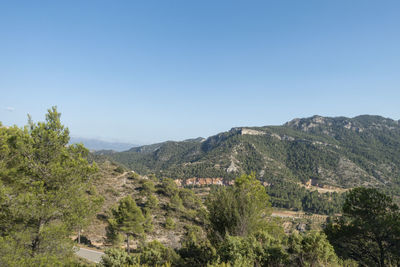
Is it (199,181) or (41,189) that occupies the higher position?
(41,189)

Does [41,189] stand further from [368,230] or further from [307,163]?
[307,163]

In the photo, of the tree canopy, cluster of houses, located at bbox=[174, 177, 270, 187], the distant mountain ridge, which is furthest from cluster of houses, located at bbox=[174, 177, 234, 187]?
the tree canopy

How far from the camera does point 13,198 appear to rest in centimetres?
890

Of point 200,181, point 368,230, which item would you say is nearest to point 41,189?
point 368,230

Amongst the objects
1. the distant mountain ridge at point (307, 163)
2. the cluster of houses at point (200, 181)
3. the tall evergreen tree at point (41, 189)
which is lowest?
the cluster of houses at point (200, 181)

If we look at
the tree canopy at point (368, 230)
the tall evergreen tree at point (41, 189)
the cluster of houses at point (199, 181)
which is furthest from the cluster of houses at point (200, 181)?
the tall evergreen tree at point (41, 189)

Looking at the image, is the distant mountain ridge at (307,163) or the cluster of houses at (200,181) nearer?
the cluster of houses at (200,181)

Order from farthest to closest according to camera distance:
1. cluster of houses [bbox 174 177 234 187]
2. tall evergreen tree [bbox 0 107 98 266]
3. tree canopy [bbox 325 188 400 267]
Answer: cluster of houses [bbox 174 177 234 187] < tree canopy [bbox 325 188 400 267] < tall evergreen tree [bbox 0 107 98 266]

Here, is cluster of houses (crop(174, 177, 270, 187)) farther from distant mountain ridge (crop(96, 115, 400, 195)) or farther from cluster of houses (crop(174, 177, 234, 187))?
distant mountain ridge (crop(96, 115, 400, 195))

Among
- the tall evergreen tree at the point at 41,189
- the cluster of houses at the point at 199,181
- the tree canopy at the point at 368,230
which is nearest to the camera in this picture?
the tall evergreen tree at the point at 41,189

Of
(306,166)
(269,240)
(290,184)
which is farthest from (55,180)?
(306,166)

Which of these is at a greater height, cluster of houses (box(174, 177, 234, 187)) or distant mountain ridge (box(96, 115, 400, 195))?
distant mountain ridge (box(96, 115, 400, 195))

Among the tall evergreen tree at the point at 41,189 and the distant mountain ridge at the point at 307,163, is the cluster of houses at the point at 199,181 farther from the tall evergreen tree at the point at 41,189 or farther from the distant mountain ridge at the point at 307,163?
the tall evergreen tree at the point at 41,189

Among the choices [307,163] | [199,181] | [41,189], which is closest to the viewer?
[41,189]
